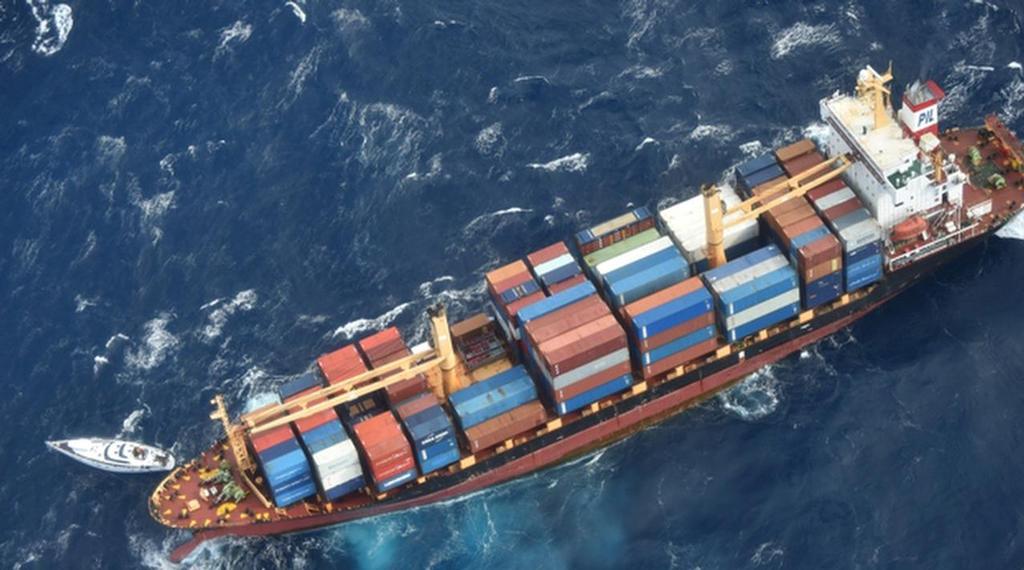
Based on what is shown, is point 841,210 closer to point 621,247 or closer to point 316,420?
point 621,247

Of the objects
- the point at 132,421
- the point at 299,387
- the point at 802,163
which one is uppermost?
the point at 802,163

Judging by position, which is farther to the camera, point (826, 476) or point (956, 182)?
point (956, 182)

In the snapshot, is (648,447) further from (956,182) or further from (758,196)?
(956,182)

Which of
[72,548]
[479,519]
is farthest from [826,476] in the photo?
[72,548]

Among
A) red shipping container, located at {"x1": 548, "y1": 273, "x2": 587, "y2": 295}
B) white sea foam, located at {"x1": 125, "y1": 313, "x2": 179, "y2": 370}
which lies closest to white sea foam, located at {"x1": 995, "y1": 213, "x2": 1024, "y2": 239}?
red shipping container, located at {"x1": 548, "y1": 273, "x2": 587, "y2": 295}

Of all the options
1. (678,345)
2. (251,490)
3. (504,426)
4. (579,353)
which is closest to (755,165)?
(678,345)

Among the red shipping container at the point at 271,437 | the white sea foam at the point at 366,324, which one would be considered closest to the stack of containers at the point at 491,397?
the red shipping container at the point at 271,437
